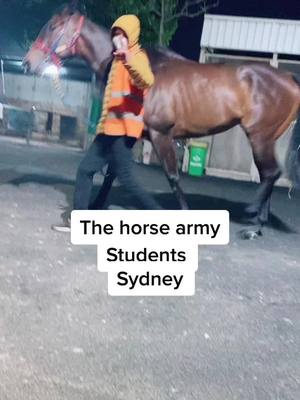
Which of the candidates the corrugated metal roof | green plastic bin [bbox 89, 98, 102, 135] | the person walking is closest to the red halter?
the person walking

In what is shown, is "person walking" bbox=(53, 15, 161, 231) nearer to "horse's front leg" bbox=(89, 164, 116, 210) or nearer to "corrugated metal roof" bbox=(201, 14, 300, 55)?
"horse's front leg" bbox=(89, 164, 116, 210)

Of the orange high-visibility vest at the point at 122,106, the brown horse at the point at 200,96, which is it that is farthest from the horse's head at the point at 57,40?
the orange high-visibility vest at the point at 122,106

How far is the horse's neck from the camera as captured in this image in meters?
5.55

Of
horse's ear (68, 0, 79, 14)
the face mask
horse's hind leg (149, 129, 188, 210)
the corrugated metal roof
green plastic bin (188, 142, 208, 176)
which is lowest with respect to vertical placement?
green plastic bin (188, 142, 208, 176)

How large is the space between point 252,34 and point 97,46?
628 cm

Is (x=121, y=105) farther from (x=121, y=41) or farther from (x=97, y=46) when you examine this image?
(x=97, y=46)

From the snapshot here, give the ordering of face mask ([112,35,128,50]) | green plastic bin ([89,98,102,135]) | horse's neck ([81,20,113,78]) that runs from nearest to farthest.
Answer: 1. face mask ([112,35,128,50])
2. horse's neck ([81,20,113,78])
3. green plastic bin ([89,98,102,135])

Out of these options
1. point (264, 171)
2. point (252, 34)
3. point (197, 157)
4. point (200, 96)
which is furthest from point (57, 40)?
point (252, 34)

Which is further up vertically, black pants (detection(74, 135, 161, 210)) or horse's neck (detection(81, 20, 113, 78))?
horse's neck (detection(81, 20, 113, 78))

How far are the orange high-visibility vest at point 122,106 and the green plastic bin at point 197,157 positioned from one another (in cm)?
641

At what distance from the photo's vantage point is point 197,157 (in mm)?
11266

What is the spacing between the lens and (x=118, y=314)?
3.37 metres

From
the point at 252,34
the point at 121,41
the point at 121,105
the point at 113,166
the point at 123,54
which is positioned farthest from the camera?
the point at 252,34

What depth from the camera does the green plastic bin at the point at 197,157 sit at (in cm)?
1121
